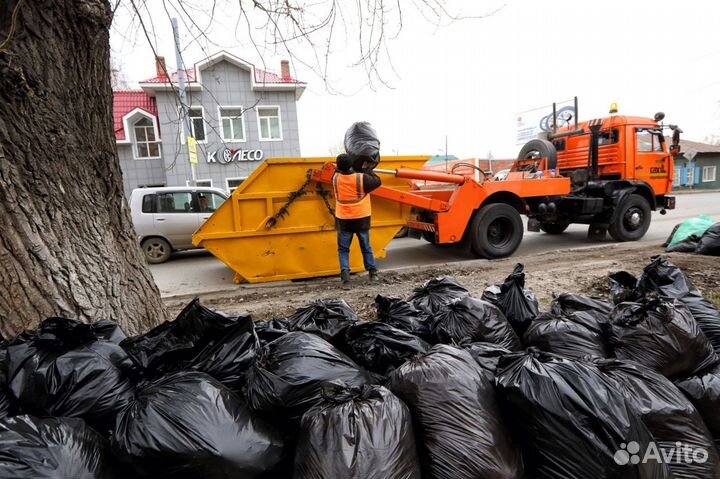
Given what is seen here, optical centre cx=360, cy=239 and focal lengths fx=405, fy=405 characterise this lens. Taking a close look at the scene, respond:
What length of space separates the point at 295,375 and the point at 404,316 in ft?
3.15

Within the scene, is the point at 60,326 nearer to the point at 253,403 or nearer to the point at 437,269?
the point at 253,403

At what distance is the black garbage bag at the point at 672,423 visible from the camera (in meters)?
1.45

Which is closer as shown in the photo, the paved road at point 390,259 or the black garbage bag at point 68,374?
the black garbage bag at point 68,374

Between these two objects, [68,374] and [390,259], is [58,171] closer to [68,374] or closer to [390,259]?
[68,374]

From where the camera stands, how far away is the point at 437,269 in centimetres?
598

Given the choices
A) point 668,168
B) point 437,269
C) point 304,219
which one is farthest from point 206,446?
point 668,168

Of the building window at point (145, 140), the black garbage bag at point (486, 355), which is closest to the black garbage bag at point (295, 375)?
the black garbage bag at point (486, 355)

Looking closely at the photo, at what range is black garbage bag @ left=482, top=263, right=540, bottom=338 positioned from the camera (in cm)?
249

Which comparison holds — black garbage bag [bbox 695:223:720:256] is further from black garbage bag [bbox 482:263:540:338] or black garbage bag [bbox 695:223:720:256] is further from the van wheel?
the van wheel

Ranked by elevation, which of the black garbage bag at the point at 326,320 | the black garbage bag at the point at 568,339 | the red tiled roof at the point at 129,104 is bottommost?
the black garbage bag at the point at 568,339

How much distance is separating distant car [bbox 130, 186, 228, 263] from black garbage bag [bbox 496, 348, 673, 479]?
295 inches

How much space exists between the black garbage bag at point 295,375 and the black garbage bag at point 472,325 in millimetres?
595

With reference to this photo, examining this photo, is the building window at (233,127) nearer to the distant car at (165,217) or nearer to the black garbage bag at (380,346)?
the distant car at (165,217)

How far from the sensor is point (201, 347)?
1775 mm
